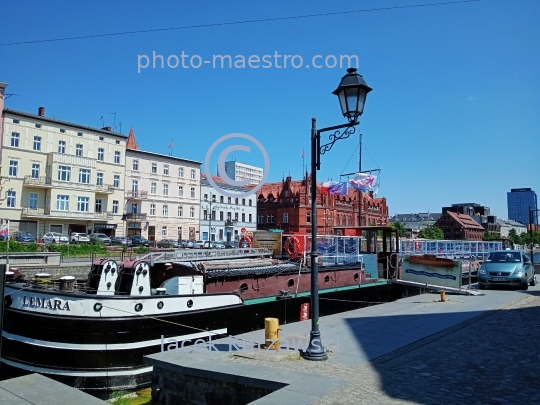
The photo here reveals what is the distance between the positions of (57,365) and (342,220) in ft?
239

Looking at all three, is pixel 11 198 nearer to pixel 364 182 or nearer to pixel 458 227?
pixel 364 182

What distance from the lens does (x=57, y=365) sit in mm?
9422

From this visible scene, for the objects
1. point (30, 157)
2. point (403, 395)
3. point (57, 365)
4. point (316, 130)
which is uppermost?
point (30, 157)

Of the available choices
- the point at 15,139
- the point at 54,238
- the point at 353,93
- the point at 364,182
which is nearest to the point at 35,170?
the point at 15,139

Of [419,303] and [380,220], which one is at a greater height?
[380,220]

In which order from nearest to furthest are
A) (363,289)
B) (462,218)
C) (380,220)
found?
1. (363,289)
2. (380,220)
3. (462,218)

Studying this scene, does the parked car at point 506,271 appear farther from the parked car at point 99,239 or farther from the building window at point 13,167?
the building window at point 13,167

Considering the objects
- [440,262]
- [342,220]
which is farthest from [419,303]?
[342,220]

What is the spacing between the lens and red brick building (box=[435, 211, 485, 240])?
115 metres

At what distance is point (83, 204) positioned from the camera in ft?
153

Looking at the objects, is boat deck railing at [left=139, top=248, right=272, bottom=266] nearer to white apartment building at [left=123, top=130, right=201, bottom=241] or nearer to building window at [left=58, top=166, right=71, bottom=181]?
building window at [left=58, top=166, right=71, bottom=181]

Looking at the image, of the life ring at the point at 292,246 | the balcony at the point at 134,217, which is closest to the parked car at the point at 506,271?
the life ring at the point at 292,246

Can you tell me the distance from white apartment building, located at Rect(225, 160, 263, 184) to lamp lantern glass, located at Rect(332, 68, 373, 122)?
89752 millimetres

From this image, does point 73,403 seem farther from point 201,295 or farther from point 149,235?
point 149,235
